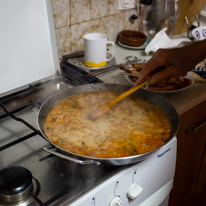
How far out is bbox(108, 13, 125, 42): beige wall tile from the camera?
64.3 inches

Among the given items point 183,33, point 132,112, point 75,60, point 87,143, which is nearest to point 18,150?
point 87,143

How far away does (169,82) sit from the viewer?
119 cm

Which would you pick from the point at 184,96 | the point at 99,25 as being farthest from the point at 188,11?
the point at 184,96

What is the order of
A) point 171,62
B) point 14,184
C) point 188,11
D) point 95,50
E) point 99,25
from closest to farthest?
point 14,184, point 171,62, point 95,50, point 99,25, point 188,11

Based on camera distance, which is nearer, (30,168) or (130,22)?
(30,168)

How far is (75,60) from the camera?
142cm

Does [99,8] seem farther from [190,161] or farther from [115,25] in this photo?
[190,161]

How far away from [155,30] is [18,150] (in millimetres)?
1306

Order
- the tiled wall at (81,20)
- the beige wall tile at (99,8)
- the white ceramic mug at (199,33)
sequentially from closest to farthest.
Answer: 1. the tiled wall at (81,20)
2. the beige wall tile at (99,8)
3. the white ceramic mug at (199,33)

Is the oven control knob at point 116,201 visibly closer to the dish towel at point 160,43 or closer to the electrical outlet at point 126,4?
the dish towel at point 160,43

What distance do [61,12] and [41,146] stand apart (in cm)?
80

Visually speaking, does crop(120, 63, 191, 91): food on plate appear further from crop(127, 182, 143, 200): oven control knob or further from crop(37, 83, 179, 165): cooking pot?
crop(127, 182, 143, 200): oven control knob

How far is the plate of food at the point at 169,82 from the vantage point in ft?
3.74

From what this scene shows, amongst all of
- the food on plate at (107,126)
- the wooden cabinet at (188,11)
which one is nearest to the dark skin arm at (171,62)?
the food on plate at (107,126)
